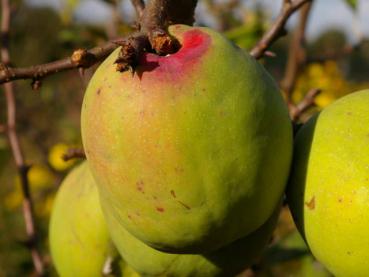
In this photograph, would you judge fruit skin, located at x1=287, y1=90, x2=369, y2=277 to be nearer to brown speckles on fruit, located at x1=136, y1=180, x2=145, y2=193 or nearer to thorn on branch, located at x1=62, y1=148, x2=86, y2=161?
brown speckles on fruit, located at x1=136, y1=180, x2=145, y2=193

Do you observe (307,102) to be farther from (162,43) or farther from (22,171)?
(22,171)

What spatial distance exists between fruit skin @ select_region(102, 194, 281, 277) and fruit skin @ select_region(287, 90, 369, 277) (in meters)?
0.08

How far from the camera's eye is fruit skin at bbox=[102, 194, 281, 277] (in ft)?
3.72

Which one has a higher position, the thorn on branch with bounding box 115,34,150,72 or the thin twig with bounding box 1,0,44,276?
the thorn on branch with bounding box 115,34,150,72

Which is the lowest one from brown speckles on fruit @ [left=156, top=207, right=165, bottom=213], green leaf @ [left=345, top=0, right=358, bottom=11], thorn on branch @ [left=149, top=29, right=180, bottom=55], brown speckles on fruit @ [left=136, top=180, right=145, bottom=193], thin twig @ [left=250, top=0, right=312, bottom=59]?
green leaf @ [left=345, top=0, right=358, bottom=11]

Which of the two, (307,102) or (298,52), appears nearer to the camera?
(307,102)

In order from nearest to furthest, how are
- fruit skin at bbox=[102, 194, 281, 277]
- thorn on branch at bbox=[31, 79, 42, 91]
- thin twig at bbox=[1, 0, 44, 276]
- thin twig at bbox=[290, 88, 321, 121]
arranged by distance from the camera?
thorn on branch at bbox=[31, 79, 42, 91] < fruit skin at bbox=[102, 194, 281, 277] < thin twig at bbox=[290, 88, 321, 121] < thin twig at bbox=[1, 0, 44, 276]

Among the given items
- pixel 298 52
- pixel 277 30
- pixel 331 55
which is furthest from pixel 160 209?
pixel 331 55

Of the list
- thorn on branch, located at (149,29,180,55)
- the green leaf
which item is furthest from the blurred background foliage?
thorn on branch, located at (149,29,180,55)

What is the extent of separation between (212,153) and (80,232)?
0.50 metres

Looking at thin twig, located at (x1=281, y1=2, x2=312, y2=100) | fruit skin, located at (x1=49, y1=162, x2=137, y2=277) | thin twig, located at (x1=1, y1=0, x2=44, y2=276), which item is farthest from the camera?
thin twig, located at (x1=281, y1=2, x2=312, y2=100)

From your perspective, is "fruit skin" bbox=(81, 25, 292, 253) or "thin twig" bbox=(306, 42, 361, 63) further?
"thin twig" bbox=(306, 42, 361, 63)

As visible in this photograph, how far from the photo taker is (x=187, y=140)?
891mm

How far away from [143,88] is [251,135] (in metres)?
0.17
